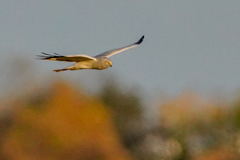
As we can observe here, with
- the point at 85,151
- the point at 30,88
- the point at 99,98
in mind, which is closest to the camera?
the point at 85,151

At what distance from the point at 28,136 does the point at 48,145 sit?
629 millimetres

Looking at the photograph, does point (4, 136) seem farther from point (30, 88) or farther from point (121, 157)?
point (121, 157)

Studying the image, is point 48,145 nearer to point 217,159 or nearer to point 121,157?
point 121,157

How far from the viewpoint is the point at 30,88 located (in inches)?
863

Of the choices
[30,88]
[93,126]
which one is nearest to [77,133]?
[93,126]

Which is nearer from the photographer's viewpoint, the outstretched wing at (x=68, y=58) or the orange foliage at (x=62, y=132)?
the outstretched wing at (x=68, y=58)

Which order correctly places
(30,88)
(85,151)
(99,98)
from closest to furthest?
(85,151)
(30,88)
(99,98)

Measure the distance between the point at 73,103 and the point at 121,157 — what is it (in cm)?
244

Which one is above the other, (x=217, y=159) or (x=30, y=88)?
(x=30, y=88)

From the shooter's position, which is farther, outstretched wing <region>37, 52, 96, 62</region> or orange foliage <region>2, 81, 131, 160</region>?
orange foliage <region>2, 81, 131, 160</region>

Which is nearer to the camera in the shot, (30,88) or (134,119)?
(30,88)

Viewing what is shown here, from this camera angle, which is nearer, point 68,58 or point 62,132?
point 68,58

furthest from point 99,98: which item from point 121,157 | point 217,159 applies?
point 217,159

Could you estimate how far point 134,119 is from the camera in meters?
24.0
